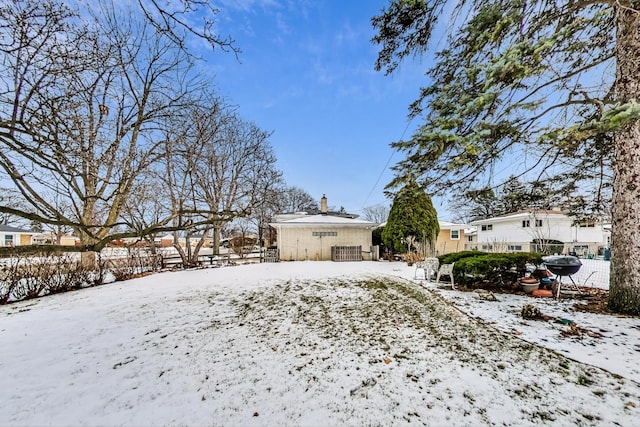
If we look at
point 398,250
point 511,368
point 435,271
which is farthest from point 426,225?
point 511,368

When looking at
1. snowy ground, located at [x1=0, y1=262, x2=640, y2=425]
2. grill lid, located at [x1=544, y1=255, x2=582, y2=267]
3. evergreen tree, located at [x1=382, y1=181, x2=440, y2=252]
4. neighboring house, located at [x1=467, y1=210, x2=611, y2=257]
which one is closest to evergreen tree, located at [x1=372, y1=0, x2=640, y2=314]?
grill lid, located at [x1=544, y1=255, x2=582, y2=267]

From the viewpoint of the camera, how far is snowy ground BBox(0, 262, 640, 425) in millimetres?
2293

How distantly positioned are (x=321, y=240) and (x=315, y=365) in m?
12.3

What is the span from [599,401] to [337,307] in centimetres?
397

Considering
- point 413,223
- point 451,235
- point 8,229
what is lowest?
point 451,235

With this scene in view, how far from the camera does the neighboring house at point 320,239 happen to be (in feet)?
49.6

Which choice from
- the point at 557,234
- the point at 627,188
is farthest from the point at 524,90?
the point at 557,234

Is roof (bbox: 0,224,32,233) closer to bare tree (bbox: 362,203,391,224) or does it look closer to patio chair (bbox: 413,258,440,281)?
patio chair (bbox: 413,258,440,281)

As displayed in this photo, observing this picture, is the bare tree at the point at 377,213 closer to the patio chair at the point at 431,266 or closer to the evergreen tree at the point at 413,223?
the evergreen tree at the point at 413,223

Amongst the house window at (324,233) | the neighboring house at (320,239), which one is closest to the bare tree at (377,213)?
the neighboring house at (320,239)

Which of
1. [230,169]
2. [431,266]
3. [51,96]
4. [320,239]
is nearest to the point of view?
[51,96]

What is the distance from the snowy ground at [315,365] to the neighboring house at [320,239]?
9339 mm

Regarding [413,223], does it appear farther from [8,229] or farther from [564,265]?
[8,229]

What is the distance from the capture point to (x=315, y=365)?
3145mm
